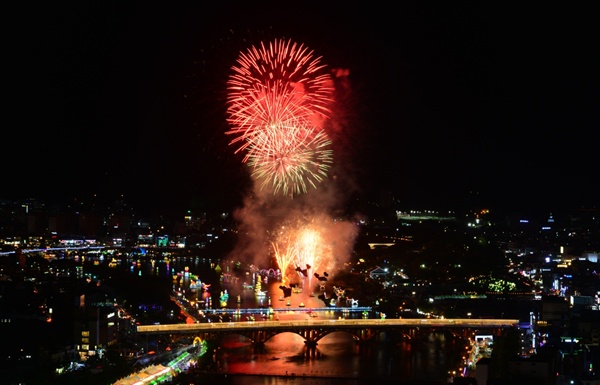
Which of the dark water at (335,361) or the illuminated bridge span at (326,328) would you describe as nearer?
the dark water at (335,361)

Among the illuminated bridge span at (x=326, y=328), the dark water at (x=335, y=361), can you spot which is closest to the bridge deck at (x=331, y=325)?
the illuminated bridge span at (x=326, y=328)

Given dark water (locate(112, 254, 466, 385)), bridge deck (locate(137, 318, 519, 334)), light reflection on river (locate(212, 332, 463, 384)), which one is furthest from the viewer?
bridge deck (locate(137, 318, 519, 334))

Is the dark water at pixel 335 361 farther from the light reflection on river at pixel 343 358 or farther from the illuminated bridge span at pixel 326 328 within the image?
the illuminated bridge span at pixel 326 328

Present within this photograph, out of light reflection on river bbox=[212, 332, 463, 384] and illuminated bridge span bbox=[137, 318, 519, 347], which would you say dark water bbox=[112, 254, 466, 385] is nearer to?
light reflection on river bbox=[212, 332, 463, 384]

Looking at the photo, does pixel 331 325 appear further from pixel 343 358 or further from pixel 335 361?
pixel 335 361

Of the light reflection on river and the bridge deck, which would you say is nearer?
the light reflection on river

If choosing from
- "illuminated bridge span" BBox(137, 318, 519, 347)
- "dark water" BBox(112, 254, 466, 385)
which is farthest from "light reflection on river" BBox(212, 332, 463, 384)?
"illuminated bridge span" BBox(137, 318, 519, 347)

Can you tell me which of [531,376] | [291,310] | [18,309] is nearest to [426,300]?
[291,310]

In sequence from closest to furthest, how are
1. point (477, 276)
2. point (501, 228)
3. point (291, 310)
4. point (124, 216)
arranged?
point (291, 310) < point (477, 276) < point (501, 228) < point (124, 216)

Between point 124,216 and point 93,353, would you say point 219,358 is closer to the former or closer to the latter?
point 93,353
